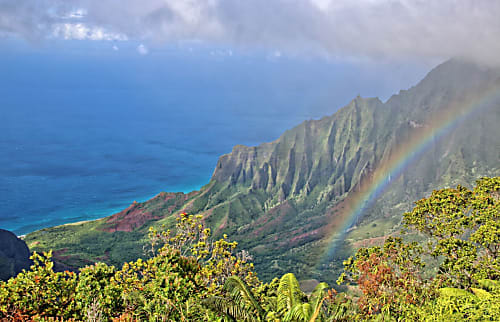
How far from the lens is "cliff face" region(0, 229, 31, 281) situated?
61.8 m

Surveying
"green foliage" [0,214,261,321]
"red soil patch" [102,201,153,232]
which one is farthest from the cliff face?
"green foliage" [0,214,261,321]

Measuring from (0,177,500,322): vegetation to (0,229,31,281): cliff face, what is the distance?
56332 millimetres

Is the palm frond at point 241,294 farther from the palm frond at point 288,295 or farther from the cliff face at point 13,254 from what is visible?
the cliff face at point 13,254

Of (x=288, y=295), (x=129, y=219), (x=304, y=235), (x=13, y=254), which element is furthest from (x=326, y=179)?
(x=288, y=295)

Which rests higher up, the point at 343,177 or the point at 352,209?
the point at 343,177

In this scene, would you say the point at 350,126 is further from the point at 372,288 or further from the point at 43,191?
the point at 372,288

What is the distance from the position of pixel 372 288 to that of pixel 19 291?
41.0ft

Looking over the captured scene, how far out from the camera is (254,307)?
42.3 ft

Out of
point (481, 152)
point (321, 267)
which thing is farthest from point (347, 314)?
point (481, 152)

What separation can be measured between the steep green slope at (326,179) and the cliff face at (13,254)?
39.4 ft

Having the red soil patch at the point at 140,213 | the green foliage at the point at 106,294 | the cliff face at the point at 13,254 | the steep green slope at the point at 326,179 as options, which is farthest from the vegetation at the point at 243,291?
the red soil patch at the point at 140,213

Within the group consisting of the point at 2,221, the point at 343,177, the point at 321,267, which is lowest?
the point at 321,267

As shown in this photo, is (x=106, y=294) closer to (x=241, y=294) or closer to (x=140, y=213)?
(x=241, y=294)

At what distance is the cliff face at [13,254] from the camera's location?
61797 mm
